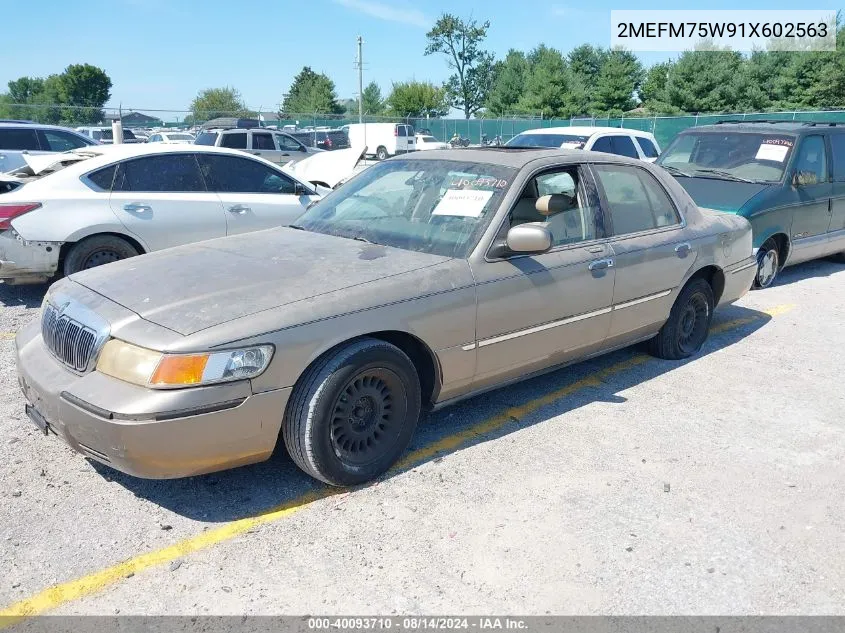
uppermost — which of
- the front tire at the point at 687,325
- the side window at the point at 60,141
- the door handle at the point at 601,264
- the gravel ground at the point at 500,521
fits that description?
the side window at the point at 60,141

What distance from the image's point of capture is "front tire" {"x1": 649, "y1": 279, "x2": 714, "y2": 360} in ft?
17.5

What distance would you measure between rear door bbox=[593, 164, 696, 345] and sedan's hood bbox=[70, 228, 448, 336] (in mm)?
1455

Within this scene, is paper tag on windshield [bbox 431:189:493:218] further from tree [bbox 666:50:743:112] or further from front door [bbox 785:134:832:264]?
tree [bbox 666:50:743:112]

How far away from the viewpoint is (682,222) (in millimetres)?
5195

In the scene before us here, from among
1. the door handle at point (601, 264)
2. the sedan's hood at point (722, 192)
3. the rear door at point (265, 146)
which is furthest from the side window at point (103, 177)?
the rear door at point (265, 146)

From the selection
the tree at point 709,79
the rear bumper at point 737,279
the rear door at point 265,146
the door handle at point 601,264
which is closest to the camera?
the door handle at point 601,264

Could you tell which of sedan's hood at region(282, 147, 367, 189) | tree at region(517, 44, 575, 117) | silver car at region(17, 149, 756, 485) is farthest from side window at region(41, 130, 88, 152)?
tree at region(517, 44, 575, 117)

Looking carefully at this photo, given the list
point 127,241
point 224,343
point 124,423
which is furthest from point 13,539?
point 127,241

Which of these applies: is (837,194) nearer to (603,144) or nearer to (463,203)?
(603,144)

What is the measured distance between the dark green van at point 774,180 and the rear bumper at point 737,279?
1.57 meters

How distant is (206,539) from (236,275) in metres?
1.26

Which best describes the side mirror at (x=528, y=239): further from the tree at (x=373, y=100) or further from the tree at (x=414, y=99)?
the tree at (x=373, y=100)

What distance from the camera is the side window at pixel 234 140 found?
19.8m

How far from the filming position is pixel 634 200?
491cm
